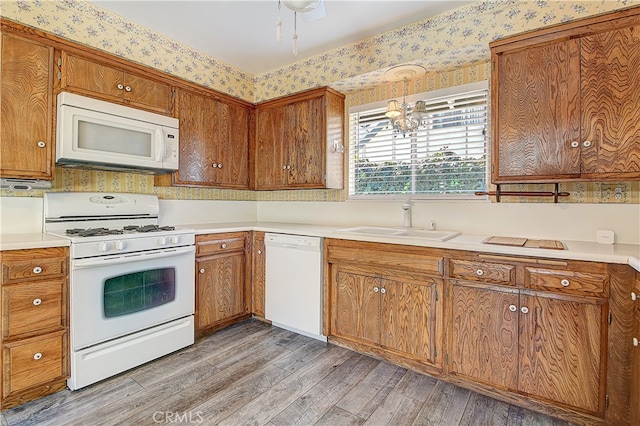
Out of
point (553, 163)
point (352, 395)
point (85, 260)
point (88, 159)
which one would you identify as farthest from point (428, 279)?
point (88, 159)

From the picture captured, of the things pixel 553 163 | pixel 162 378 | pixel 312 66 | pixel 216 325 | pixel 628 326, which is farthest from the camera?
pixel 312 66

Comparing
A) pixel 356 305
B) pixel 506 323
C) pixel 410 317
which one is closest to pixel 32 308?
pixel 356 305

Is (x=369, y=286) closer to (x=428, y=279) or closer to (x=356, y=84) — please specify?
(x=428, y=279)

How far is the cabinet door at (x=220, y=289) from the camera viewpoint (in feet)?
8.85

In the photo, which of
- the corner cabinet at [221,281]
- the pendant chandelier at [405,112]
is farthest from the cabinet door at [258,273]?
the pendant chandelier at [405,112]

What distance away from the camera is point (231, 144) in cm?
330

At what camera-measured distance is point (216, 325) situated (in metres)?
2.82

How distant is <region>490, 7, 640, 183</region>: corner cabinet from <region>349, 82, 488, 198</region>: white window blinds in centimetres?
45

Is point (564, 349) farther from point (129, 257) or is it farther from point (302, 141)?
point (129, 257)

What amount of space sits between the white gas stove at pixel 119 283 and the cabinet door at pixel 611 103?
277 centimetres

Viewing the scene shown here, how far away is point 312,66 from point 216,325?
2.60 meters

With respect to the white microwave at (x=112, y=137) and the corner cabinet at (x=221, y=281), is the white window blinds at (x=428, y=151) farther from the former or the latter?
the white microwave at (x=112, y=137)

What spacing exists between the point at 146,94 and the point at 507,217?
117 inches

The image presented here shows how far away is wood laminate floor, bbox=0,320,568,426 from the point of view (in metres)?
1.72
